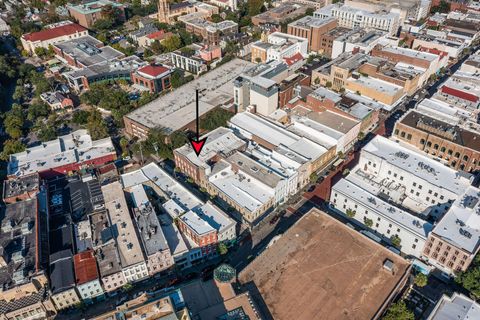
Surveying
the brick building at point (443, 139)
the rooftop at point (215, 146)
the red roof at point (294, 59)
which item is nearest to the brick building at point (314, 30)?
the red roof at point (294, 59)

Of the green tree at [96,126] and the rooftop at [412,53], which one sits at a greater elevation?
the rooftop at [412,53]

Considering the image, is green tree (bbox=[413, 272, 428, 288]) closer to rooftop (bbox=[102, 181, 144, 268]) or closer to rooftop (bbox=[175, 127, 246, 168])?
rooftop (bbox=[175, 127, 246, 168])

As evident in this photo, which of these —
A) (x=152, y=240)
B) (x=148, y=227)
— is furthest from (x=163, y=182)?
(x=152, y=240)

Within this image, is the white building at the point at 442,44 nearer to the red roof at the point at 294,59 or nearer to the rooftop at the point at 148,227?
the red roof at the point at 294,59

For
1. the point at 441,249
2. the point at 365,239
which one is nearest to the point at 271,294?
the point at 365,239

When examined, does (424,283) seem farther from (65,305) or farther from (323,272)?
(65,305)

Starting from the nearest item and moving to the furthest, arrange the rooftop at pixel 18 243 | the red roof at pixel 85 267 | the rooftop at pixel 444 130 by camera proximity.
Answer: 1. the rooftop at pixel 18 243
2. the red roof at pixel 85 267
3. the rooftop at pixel 444 130
